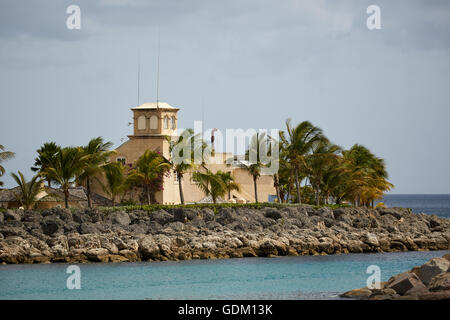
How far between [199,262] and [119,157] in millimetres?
18195

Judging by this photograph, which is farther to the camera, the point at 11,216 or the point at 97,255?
the point at 11,216

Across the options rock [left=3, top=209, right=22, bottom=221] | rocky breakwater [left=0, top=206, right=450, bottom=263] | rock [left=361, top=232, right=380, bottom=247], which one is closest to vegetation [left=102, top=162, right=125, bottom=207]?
rocky breakwater [left=0, top=206, right=450, bottom=263]

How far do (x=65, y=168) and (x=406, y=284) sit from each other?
22.5m

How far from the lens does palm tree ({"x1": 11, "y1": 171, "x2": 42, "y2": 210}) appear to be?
39.0m

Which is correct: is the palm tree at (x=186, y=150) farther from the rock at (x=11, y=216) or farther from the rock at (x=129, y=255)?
the rock at (x=129, y=255)

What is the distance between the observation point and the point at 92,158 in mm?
38594

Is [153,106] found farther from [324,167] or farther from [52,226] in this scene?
[52,226]

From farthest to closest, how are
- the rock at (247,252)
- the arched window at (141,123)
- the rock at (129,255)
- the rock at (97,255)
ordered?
the arched window at (141,123) < the rock at (247,252) < the rock at (129,255) < the rock at (97,255)

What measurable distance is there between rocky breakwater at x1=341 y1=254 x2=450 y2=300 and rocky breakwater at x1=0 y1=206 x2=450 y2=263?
12.3 m

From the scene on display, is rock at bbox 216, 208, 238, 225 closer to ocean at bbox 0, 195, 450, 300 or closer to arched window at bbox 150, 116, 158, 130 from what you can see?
ocean at bbox 0, 195, 450, 300

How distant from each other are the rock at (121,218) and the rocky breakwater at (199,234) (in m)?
0.05

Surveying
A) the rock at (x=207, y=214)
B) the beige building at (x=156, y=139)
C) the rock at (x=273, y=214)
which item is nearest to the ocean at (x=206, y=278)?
the rock at (x=273, y=214)

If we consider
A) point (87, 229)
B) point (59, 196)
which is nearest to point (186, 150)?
point (59, 196)

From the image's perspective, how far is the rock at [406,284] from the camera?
59.6ft
